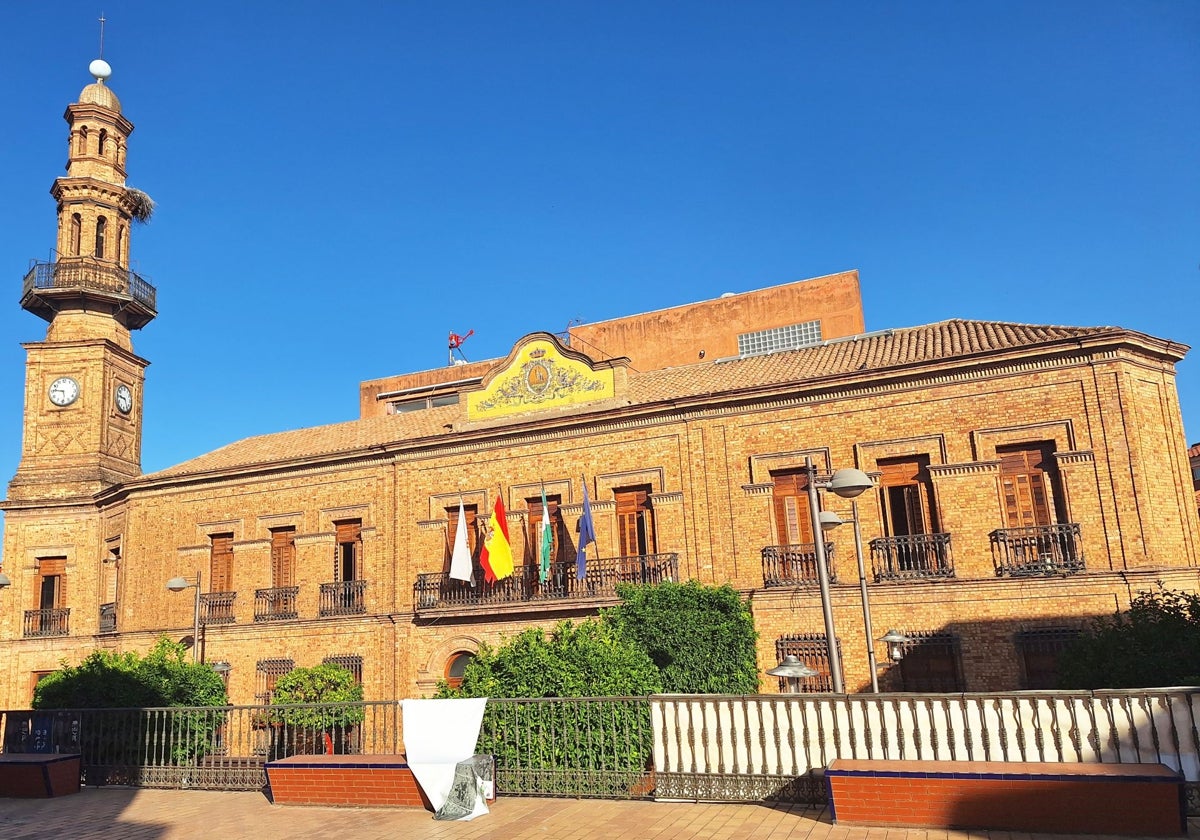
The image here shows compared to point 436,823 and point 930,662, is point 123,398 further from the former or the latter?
point 930,662

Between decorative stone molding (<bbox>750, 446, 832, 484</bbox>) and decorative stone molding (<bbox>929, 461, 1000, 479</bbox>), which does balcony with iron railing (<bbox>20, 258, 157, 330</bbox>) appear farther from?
decorative stone molding (<bbox>929, 461, 1000, 479</bbox>)

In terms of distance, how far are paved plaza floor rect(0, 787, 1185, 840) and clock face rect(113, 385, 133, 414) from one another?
18664 mm

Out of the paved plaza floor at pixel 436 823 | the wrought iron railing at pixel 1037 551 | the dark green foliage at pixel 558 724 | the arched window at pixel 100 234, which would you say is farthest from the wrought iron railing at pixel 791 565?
the arched window at pixel 100 234

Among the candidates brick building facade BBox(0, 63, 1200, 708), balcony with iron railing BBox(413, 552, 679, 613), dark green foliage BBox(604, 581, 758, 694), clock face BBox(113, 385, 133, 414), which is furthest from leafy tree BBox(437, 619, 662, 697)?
clock face BBox(113, 385, 133, 414)

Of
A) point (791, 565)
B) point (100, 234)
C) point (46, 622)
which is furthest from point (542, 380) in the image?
point (100, 234)

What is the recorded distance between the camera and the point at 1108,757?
8.54 m

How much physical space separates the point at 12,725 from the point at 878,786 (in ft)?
46.7

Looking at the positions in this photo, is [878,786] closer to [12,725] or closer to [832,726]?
[832,726]

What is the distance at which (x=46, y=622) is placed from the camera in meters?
26.0

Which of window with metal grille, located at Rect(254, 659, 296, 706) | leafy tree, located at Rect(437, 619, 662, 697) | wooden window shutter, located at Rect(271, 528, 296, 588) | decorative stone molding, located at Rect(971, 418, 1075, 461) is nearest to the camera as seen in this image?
leafy tree, located at Rect(437, 619, 662, 697)

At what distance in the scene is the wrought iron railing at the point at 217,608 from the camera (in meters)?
23.3

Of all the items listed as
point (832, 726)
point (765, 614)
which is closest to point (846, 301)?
point (765, 614)

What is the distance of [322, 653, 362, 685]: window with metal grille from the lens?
21547mm

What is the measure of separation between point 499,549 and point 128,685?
293 inches
